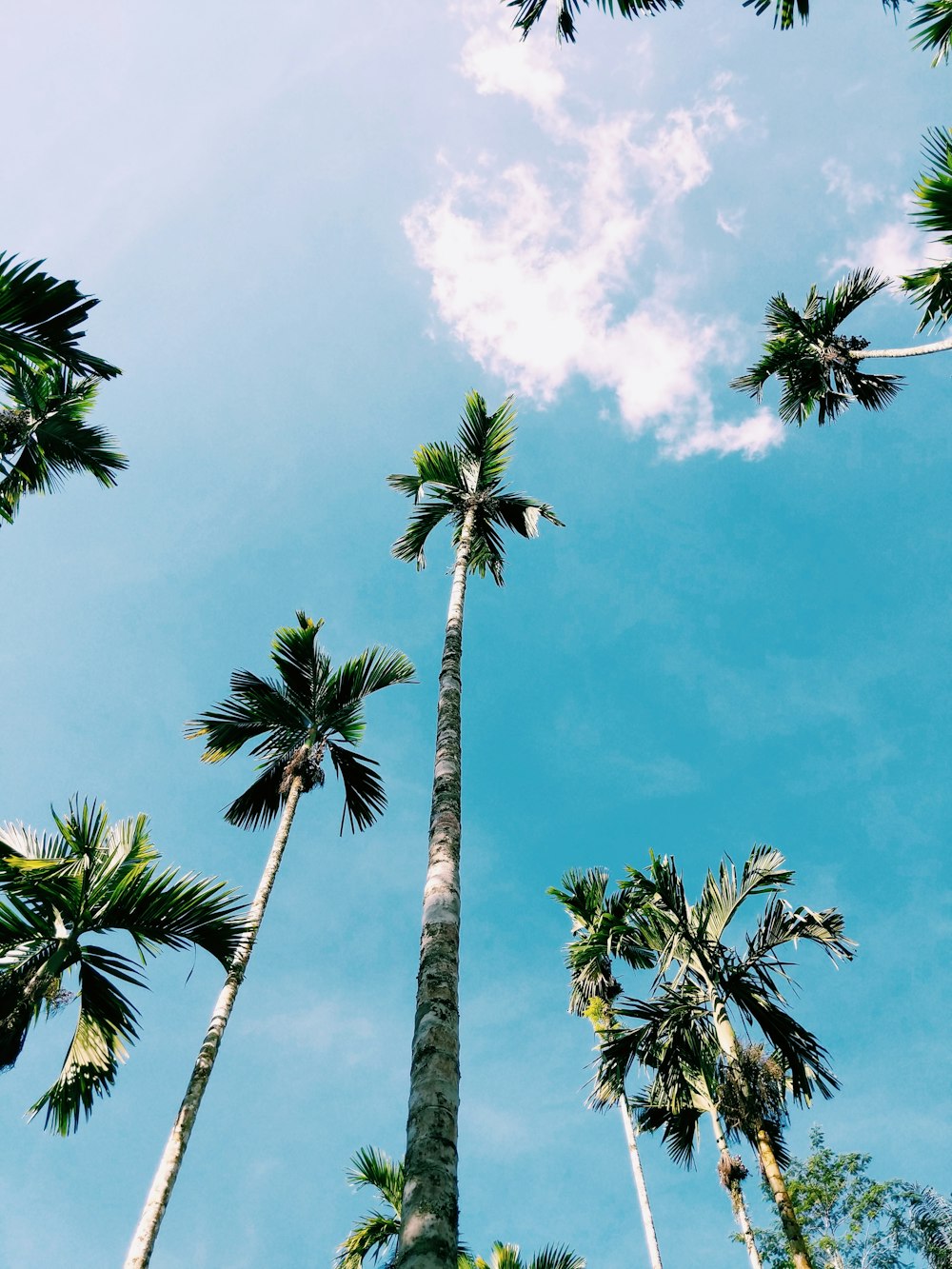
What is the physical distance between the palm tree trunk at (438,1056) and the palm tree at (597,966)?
646cm

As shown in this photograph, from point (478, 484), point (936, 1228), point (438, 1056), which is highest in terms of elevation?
point (478, 484)

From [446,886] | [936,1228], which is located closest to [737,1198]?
[446,886]

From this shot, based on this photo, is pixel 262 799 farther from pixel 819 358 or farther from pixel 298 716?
pixel 819 358

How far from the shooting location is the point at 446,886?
5.38 m

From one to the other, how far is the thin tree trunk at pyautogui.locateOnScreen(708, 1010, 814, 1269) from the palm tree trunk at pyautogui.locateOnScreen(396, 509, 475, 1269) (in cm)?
466

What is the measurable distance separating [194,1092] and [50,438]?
33.5ft

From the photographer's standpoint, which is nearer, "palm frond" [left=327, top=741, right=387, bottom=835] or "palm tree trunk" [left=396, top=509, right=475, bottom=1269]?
"palm tree trunk" [left=396, top=509, right=475, bottom=1269]

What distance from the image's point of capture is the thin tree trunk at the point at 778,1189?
695 cm

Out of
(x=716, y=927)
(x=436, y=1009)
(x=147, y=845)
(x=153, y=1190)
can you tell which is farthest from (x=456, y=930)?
(x=716, y=927)

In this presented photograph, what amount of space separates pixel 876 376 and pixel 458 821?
1291 cm

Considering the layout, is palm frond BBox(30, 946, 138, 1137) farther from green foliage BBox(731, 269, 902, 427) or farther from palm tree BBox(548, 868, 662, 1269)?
green foliage BBox(731, 269, 902, 427)

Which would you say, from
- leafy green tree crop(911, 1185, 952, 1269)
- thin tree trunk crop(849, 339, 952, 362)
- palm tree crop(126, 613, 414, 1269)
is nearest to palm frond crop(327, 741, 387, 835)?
palm tree crop(126, 613, 414, 1269)

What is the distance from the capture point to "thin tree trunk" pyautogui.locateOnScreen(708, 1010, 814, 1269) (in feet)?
22.8

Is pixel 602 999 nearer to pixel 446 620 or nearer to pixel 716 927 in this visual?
pixel 716 927
